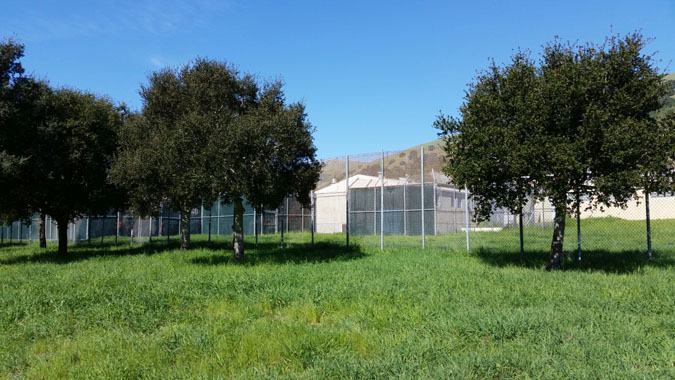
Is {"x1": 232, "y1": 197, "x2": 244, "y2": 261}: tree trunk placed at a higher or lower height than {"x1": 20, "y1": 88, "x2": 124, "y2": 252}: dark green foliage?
lower

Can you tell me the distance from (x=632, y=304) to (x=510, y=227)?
28.1 feet

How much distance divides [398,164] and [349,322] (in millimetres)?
11676

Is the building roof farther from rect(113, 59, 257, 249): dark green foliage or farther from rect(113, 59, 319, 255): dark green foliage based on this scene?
rect(113, 59, 257, 249): dark green foliage

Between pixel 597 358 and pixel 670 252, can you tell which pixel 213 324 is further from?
pixel 670 252

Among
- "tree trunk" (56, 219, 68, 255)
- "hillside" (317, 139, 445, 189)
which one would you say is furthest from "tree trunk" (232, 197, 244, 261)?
"tree trunk" (56, 219, 68, 255)

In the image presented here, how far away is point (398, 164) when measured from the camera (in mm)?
17516

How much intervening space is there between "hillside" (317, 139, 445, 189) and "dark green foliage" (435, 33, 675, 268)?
4.70 metres

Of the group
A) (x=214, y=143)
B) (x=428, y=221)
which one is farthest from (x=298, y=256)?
(x=428, y=221)

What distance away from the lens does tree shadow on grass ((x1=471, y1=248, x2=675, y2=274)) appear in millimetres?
10900

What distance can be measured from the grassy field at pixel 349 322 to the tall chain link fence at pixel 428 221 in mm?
2466

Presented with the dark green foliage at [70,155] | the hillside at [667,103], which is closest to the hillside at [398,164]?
the hillside at [667,103]

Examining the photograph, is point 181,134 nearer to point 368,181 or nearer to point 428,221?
point 368,181

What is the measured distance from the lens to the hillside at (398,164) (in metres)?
16.6

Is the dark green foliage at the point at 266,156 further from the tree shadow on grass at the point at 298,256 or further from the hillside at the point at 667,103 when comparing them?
the hillside at the point at 667,103
